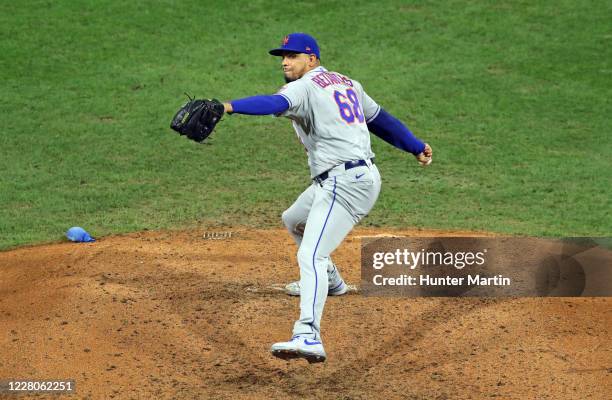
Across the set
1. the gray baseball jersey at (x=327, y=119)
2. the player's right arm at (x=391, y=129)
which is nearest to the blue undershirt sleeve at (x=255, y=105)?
the gray baseball jersey at (x=327, y=119)

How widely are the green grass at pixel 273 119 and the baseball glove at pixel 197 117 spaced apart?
146 inches

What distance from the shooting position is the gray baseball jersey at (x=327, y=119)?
256 inches

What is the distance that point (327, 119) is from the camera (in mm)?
6582

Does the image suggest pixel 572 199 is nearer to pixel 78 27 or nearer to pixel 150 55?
pixel 150 55

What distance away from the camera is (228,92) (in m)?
12.9

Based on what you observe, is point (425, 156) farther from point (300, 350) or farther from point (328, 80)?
point (300, 350)

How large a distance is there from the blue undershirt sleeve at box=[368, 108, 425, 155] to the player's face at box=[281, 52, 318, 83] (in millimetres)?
711

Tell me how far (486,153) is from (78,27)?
6112 millimetres

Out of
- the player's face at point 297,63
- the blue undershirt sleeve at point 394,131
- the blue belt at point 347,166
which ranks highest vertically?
the player's face at point 297,63

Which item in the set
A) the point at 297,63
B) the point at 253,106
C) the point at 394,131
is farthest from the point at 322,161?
the point at 394,131

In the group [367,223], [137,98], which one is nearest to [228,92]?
[137,98]

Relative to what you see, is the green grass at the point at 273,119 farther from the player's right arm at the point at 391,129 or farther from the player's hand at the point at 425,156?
the player's right arm at the point at 391,129

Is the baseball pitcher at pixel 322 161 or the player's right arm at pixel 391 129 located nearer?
the baseball pitcher at pixel 322 161

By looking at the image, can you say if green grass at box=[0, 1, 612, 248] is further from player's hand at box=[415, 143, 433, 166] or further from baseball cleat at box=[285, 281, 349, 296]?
player's hand at box=[415, 143, 433, 166]
